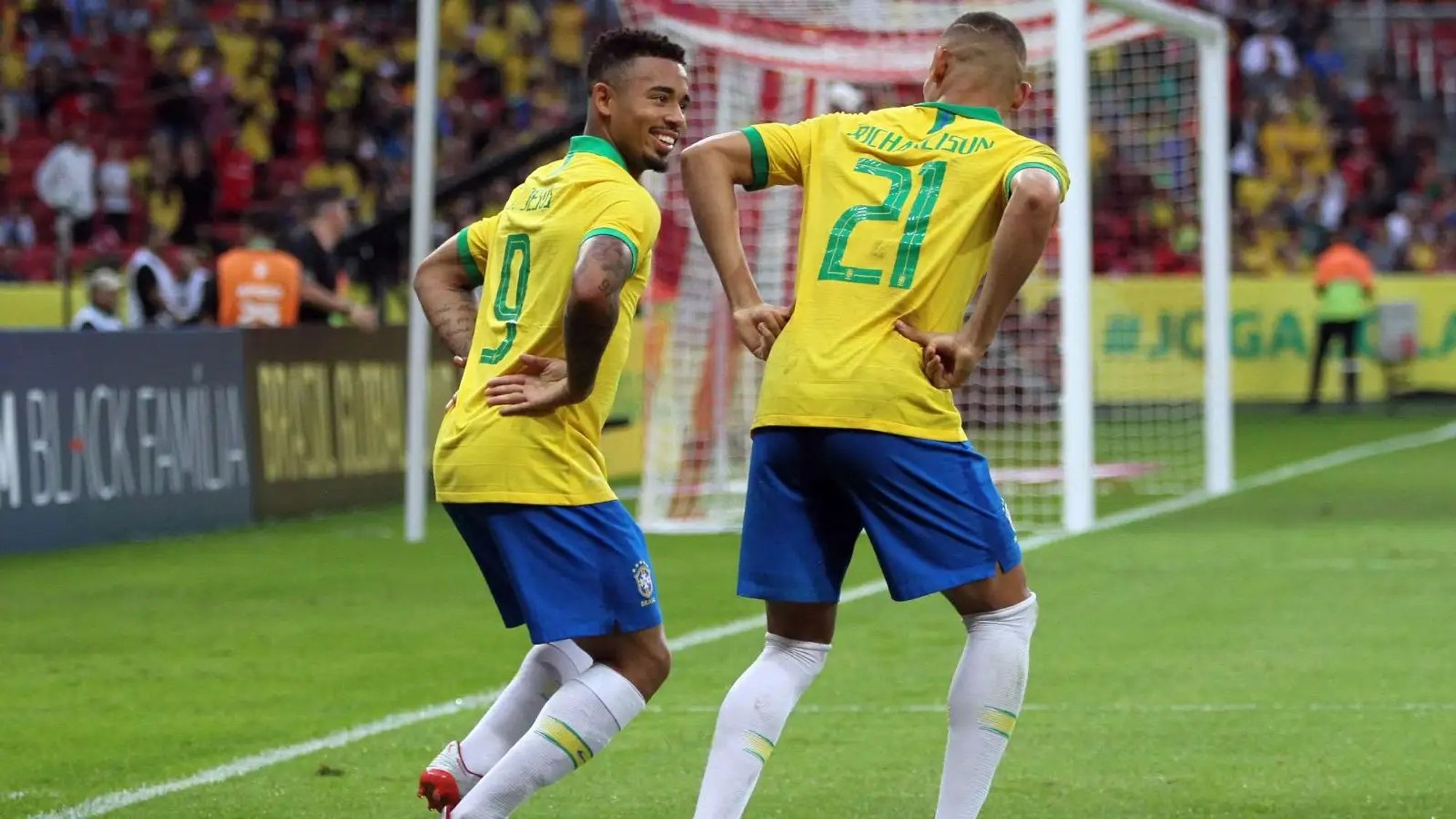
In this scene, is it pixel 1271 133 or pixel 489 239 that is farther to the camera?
pixel 1271 133

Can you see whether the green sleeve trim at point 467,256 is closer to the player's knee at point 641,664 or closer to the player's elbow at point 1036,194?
the player's knee at point 641,664

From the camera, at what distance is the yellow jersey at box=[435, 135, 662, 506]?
15.1 feet

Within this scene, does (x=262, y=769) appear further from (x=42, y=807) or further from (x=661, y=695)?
(x=661, y=695)

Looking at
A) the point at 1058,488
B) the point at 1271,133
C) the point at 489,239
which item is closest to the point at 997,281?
the point at 489,239

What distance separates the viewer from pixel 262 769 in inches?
246

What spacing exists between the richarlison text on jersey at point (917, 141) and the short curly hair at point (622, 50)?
1.32ft

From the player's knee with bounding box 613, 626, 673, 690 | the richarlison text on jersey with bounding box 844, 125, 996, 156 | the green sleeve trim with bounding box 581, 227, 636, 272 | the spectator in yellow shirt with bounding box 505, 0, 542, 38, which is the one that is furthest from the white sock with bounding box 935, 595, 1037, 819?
the spectator in yellow shirt with bounding box 505, 0, 542, 38

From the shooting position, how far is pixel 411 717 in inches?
281

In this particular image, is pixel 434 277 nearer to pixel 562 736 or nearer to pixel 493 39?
pixel 562 736

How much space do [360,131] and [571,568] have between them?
22.7m

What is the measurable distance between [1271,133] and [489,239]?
26328 millimetres

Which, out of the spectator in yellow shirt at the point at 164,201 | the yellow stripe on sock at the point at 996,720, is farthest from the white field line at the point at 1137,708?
the spectator in yellow shirt at the point at 164,201

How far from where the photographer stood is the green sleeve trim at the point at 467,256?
199 inches

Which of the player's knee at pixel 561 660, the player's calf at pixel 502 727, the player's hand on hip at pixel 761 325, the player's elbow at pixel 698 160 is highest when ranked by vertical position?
the player's elbow at pixel 698 160
